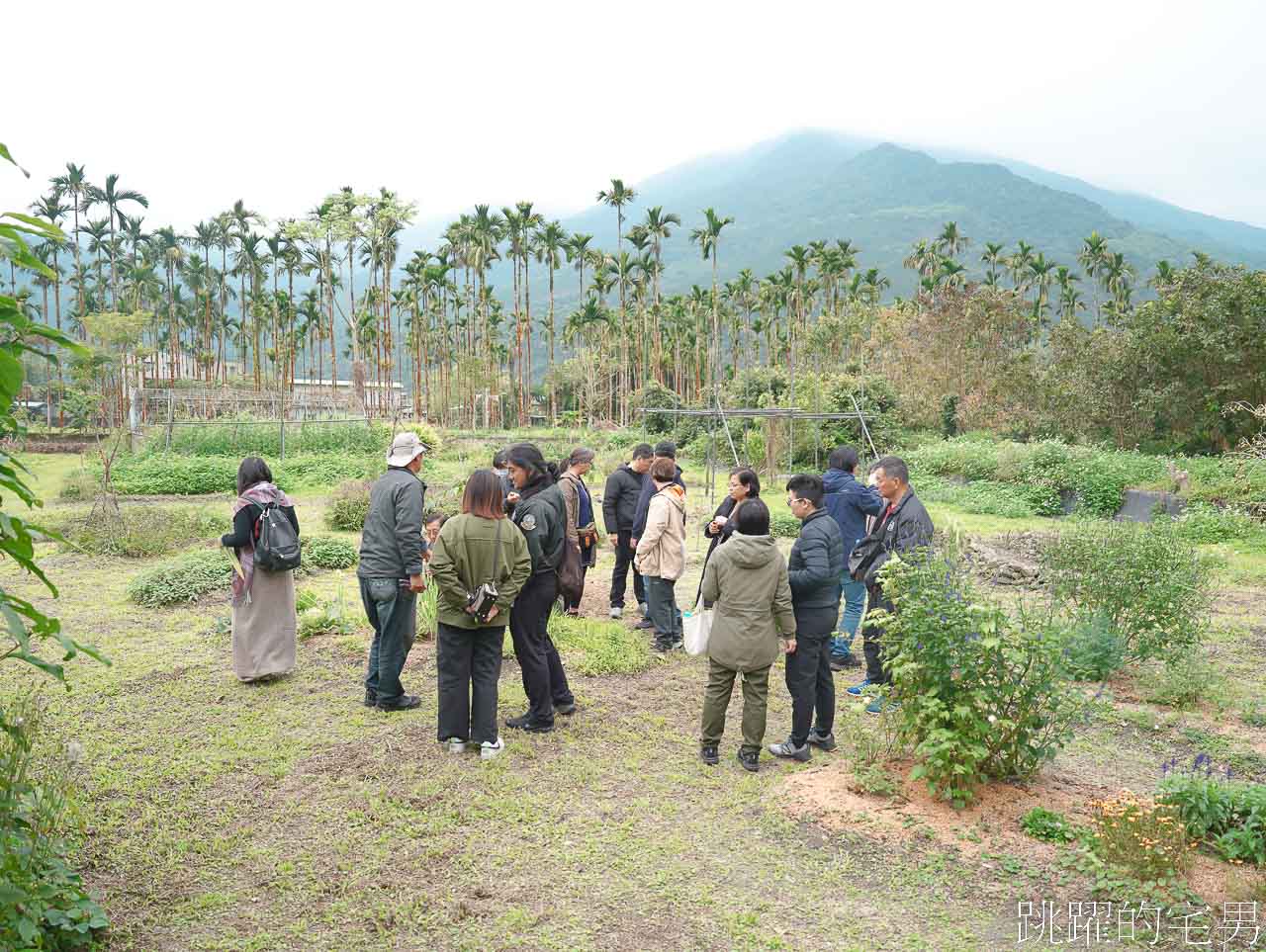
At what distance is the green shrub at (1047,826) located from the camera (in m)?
3.94

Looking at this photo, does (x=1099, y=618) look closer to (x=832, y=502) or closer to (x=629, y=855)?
(x=832, y=502)

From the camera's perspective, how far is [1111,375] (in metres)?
20.1

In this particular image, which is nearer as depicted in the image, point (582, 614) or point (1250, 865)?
point (1250, 865)

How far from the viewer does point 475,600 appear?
462 cm

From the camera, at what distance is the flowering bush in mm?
3484

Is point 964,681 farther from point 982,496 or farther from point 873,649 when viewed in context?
point 982,496

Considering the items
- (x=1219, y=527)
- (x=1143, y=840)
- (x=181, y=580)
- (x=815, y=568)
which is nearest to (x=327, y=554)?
(x=181, y=580)

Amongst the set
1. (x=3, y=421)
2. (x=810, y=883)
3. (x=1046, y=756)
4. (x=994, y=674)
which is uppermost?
(x=3, y=421)

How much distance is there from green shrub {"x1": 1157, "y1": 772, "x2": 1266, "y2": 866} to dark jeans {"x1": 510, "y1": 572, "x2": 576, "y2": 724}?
3372mm

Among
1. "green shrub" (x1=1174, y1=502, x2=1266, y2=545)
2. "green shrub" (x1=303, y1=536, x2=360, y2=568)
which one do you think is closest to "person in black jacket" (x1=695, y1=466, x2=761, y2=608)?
"green shrub" (x1=303, y1=536, x2=360, y2=568)

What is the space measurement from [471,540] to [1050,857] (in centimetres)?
329

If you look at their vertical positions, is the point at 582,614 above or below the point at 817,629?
below

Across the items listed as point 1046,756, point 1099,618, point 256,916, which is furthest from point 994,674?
point 256,916

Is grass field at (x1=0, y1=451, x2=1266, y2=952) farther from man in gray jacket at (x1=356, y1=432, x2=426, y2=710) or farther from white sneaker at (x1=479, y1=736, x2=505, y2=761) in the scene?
man in gray jacket at (x1=356, y1=432, x2=426, y2=710)
